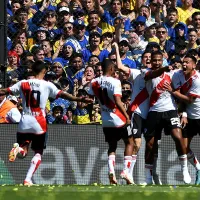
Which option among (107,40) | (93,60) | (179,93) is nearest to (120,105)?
(179,93)

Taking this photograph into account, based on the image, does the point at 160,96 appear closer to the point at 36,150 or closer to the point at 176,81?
the point at 176,81

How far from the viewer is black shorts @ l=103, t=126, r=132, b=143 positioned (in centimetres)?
1454

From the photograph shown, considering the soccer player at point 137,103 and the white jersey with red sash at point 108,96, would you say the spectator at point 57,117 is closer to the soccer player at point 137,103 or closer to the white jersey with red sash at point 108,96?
the white jersey with red sash at point 108,96

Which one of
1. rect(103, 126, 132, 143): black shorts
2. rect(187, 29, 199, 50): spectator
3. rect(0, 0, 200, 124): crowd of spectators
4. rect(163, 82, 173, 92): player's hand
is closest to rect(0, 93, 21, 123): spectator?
rect(0, 0, 200, 124): crowd of spectators

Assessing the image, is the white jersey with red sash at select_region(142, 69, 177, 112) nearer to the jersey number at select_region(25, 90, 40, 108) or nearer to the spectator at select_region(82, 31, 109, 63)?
the jersey number at select_region(25, 90, 40, 108)

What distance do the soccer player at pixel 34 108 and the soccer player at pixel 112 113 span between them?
583 millimetres

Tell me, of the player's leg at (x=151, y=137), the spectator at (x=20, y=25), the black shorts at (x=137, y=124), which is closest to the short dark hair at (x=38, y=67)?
the black shorts at (x=137, y=124)

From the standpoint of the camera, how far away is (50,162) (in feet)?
54.3

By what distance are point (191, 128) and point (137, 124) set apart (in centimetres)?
86

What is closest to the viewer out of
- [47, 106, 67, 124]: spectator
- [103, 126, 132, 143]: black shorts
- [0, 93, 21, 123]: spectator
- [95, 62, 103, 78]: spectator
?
[103, 126, 132, 143]: black shorts

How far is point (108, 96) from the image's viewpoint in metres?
14.4

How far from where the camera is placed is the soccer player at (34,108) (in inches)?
556

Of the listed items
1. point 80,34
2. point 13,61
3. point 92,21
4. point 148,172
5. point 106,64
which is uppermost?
point 92,21

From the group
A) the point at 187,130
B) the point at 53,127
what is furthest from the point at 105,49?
the point at 187,130
